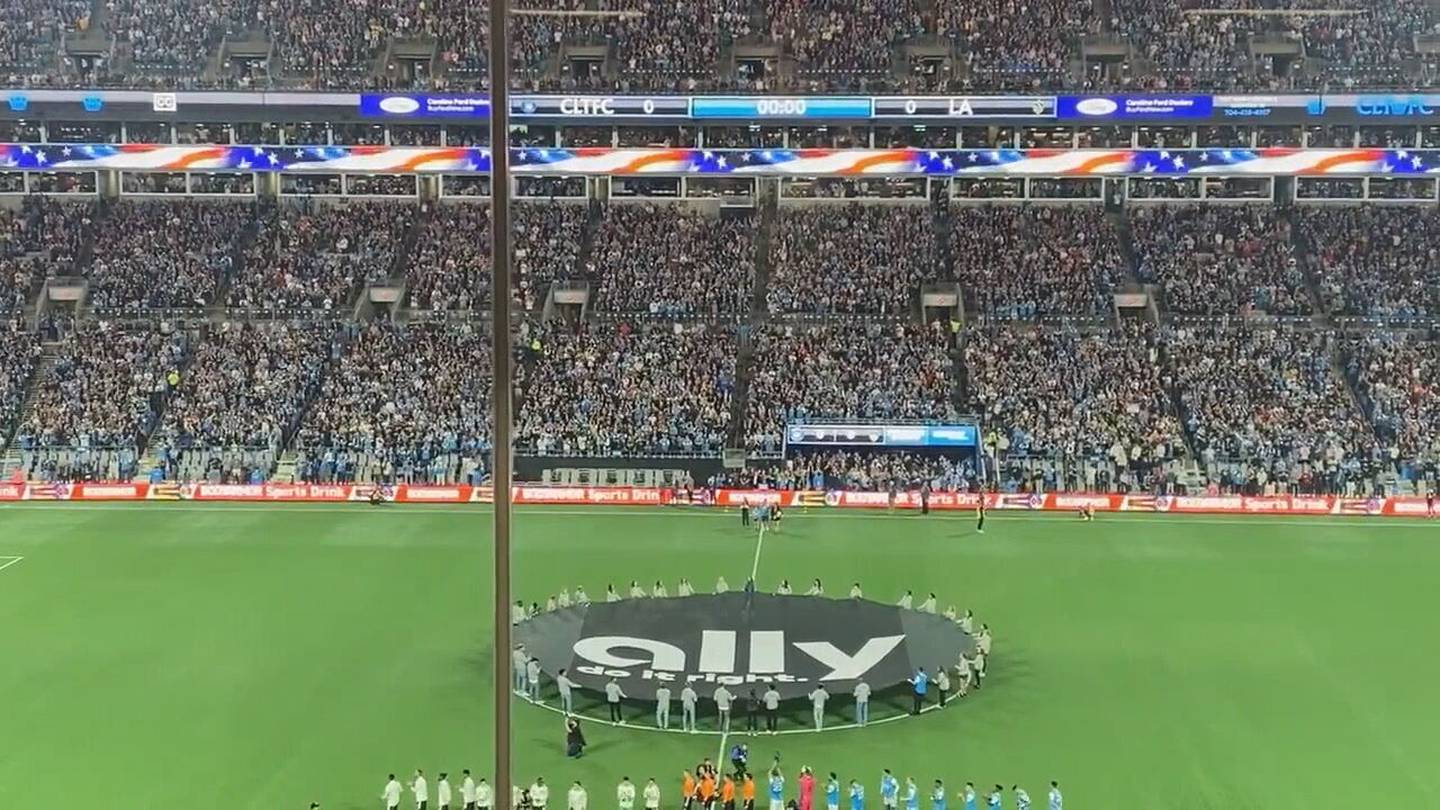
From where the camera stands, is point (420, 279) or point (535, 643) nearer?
point (535, 643)

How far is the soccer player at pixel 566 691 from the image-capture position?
13.7 meters

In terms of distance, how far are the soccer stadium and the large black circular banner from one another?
81mm

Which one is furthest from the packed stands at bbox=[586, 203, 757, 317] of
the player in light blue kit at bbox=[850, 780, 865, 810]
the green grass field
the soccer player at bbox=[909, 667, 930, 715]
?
the player in light blue kit at bbox=[850, 780, 865, 810]

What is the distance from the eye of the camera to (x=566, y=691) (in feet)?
44.9

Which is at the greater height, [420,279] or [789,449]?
[420,279]

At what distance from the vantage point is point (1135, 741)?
1330cm

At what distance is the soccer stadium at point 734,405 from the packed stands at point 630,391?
0.12 meters

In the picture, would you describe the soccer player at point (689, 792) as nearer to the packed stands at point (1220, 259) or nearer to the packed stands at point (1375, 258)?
the packed stands at point (1220, 259)

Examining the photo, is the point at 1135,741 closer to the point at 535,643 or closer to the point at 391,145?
the point at 535,643

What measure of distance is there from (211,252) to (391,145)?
5.09 meters

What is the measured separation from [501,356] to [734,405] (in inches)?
927

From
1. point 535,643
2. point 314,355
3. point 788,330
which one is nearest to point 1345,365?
point 788,330

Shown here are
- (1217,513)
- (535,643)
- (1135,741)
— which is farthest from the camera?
(1217,513)

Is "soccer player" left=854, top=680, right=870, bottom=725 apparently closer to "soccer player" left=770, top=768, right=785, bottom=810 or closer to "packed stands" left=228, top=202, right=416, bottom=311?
"soccer player" left=770, top=768, right=785, bottom=810
